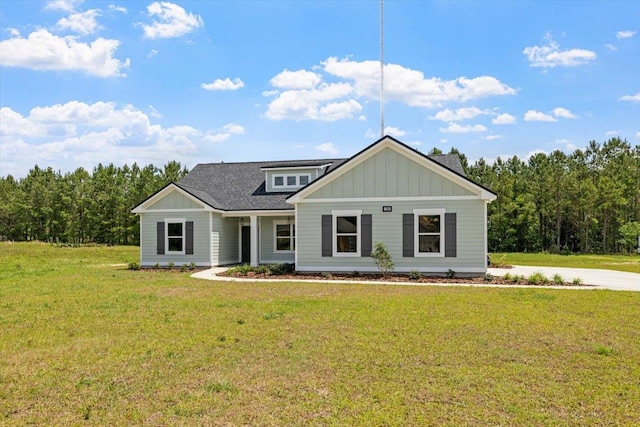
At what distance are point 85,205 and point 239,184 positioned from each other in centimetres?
3705

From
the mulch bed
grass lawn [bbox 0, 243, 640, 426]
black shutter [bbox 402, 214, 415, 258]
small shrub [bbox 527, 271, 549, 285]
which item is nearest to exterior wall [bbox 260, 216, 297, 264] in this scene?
the mulch bed

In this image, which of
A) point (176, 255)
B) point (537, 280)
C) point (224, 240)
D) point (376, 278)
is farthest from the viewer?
point (224, 240)

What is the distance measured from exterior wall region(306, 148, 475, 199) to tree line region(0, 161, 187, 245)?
36269mm

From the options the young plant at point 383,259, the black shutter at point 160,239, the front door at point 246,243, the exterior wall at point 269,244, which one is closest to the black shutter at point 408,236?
the young plant at point 383,259

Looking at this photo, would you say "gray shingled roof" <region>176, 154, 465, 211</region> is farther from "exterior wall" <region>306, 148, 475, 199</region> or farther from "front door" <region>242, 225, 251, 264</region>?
"exterior wall" <region>306, 148, 475, 199</region>

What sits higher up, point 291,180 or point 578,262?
point 291,180

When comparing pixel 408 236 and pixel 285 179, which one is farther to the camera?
pixel 285 179

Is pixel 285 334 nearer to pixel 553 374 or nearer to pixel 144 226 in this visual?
pixel 553 374

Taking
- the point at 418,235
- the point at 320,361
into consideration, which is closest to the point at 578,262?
the point at 418,235

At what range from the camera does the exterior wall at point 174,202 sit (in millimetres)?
22250

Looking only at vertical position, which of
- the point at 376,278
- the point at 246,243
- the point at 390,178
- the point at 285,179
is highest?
the point at 285,179

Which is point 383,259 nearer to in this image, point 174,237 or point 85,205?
point 174,237

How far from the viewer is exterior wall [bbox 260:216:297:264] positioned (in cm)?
2345

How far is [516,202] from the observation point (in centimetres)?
4100
